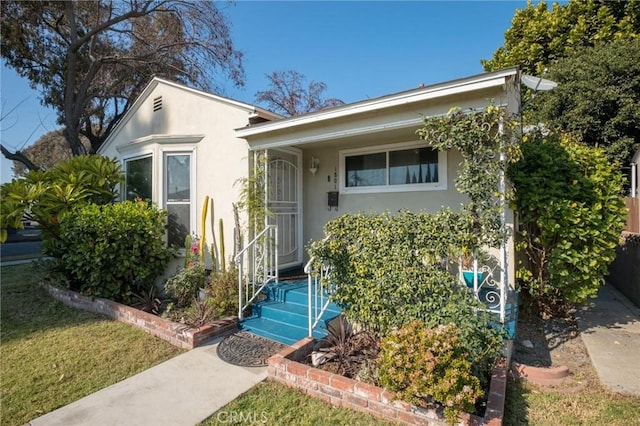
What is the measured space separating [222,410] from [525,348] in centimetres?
360

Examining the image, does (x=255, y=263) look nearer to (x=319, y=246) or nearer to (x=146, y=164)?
(x=319, y=246)

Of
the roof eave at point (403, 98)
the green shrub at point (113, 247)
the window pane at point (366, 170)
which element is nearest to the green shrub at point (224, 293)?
the green shrub at point (113, 247)

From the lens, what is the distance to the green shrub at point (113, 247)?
5504mm

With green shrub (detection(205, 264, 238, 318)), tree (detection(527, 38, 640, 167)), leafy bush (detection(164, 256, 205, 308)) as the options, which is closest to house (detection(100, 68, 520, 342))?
leafy bush (detection(164, 256, 205, 308))

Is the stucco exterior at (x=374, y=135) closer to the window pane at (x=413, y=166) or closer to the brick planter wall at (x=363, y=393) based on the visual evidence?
the window pane at (x=413, y=166)

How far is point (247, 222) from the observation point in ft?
18.9

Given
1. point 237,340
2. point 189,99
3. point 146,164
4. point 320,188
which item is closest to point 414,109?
point 320,188

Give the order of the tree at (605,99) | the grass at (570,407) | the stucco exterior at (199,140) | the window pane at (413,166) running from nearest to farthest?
the grass at (570,407)
the window pane at (413,166)
the stucco exterior at (199,140)
the tree at (605,99)

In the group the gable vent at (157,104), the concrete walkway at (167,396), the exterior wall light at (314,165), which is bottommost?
the concrete walkway at (167,396)

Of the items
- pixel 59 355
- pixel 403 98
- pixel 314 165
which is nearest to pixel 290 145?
pixel 314 165

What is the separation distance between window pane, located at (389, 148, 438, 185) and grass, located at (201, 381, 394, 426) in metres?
3.73

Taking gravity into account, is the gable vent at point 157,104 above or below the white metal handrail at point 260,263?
above

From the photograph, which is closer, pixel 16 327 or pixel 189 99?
pixel 16 327

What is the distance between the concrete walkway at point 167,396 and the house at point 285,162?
2657 millimetres
